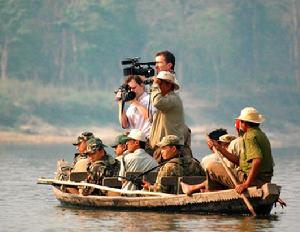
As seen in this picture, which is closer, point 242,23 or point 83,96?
point 83,96

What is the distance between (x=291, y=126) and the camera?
83.9m

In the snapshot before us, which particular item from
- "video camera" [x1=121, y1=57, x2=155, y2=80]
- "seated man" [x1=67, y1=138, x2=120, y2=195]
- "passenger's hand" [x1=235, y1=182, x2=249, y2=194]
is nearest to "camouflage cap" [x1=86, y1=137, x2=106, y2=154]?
"seated man" [x1=67, y1=138, x2=120, y2=195]

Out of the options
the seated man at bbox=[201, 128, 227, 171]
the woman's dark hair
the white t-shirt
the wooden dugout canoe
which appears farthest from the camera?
the white t-shirt

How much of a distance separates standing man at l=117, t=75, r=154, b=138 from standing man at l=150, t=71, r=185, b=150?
0.70 meters

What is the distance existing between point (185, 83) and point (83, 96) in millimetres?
8915

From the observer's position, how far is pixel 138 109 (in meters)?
21.9

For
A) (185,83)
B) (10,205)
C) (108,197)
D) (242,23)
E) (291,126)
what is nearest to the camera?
(108,197)

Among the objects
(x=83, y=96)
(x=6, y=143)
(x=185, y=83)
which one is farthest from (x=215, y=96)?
(x=6, y=143)

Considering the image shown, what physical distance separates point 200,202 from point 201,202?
0.04 feet

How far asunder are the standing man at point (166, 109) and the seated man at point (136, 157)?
0.33 meters

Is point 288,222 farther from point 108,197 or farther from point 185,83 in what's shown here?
point 185,83

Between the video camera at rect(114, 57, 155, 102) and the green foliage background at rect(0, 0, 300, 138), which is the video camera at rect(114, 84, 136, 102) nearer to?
the video camera at rect(114, 57, 155, 102)

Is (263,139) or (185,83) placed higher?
(185,83)

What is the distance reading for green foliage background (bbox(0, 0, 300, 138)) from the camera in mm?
82938
